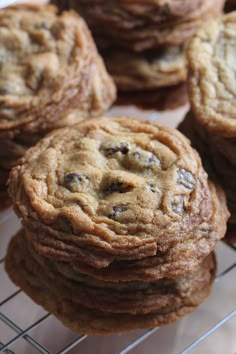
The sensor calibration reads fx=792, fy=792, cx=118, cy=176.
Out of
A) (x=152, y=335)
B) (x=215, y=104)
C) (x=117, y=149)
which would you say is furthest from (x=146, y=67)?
(x=152, y=335)

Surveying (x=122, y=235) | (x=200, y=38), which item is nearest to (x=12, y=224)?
(x=122, y=235)

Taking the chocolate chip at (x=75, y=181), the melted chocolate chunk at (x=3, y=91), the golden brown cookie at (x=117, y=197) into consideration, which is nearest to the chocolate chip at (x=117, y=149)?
the golden brown cookie at (x=117, y=197)

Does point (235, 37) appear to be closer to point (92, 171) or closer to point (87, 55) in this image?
point (87, 55)

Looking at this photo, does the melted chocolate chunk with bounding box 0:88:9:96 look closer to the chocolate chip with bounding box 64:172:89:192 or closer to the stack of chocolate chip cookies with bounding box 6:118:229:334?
the stack of chocolate chip cookies with bounding box 6:118:229:334

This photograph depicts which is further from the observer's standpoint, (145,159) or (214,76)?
(214,76)

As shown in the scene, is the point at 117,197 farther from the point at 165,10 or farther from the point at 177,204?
the point at 165,10
